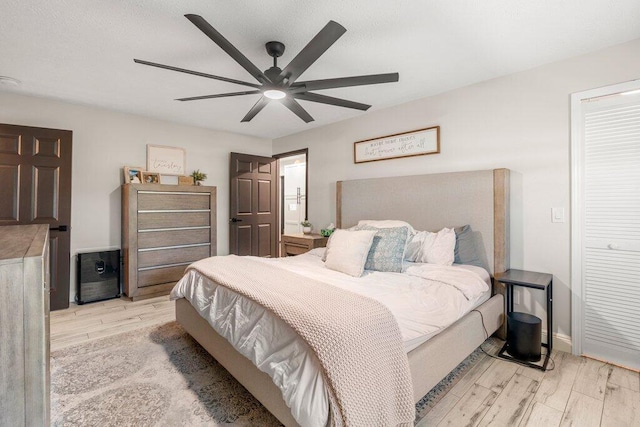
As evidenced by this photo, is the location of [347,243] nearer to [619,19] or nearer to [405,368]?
[405,368]

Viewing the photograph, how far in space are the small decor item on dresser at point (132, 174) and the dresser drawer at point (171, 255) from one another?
3.15 ft

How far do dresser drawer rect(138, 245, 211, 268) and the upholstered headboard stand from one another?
6.70ft

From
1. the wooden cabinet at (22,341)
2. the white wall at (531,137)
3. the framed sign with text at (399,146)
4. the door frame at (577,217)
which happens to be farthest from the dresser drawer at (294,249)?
the wooden cabinet at (22,341)

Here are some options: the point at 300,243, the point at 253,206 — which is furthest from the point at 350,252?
the point at 253,206

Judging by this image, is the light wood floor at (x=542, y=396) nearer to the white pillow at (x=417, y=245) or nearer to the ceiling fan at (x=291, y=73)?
the white pillow at (x=417, y=245)

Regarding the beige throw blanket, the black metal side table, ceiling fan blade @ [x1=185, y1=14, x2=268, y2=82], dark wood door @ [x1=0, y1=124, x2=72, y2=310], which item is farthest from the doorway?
the beige throw blanket

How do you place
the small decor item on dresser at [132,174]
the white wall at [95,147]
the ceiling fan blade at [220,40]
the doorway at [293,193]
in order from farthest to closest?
the doorway at [293,193] → the small decor item on dresser at [132,174] → the white wall at [95,147] → the ceiling fan blade at [220,40]

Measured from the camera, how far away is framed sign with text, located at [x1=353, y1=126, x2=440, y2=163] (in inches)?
129

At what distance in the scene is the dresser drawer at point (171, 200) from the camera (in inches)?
145

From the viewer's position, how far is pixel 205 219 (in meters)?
4.21

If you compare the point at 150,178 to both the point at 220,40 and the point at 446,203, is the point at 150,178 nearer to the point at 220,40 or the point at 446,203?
the point at 220,40

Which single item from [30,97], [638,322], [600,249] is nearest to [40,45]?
[30,97]

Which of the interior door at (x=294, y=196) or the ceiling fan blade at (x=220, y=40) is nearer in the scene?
the ceiling fan blade at (x=220, y=40)

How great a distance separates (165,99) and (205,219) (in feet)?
5.28
